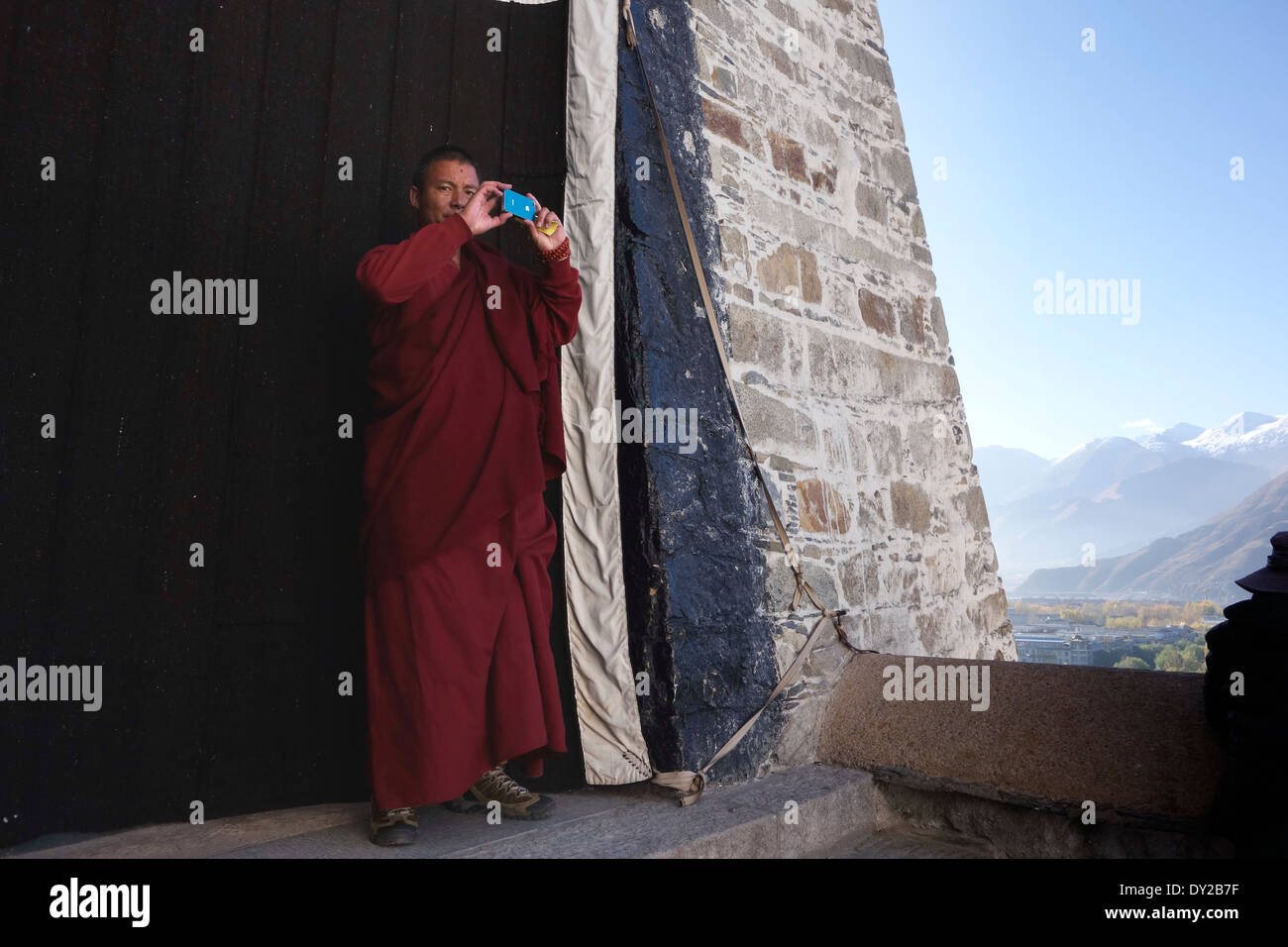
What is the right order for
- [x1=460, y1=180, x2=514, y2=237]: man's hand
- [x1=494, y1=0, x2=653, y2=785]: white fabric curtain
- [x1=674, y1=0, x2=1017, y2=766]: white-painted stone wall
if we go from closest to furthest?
[x1=460, y1=180, x2=514, y2=237]: man's hand → [x1=494, y1=0, x2=653, y2=785]: white fabric curtain → [x1=674, y1=0, x2=1017, y2=766]: white-painted stone wall

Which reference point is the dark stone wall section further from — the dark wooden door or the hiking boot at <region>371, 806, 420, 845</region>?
the hiking boot at <region>371, 806, 420, 845</region>

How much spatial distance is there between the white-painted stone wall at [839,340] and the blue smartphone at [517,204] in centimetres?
96

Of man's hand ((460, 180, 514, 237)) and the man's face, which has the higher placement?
the man's face

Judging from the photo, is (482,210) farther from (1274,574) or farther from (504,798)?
(1274,574)

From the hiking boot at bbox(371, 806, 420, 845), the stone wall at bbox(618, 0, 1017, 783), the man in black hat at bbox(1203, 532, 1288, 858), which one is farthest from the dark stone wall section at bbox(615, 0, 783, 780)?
the man in black hat at bbox(1203, 532, 1288, 858)

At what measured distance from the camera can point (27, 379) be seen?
208 centimetres

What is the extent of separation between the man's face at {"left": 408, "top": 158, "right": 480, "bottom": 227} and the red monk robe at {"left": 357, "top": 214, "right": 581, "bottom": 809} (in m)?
0.14

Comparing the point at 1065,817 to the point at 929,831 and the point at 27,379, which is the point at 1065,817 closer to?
the point at 929,831

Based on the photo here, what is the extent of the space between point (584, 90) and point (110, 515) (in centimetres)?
190

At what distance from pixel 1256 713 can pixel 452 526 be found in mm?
1854

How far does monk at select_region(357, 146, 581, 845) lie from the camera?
1.97 meters

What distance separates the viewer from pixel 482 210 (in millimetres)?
2068

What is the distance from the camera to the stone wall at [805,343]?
275cm
